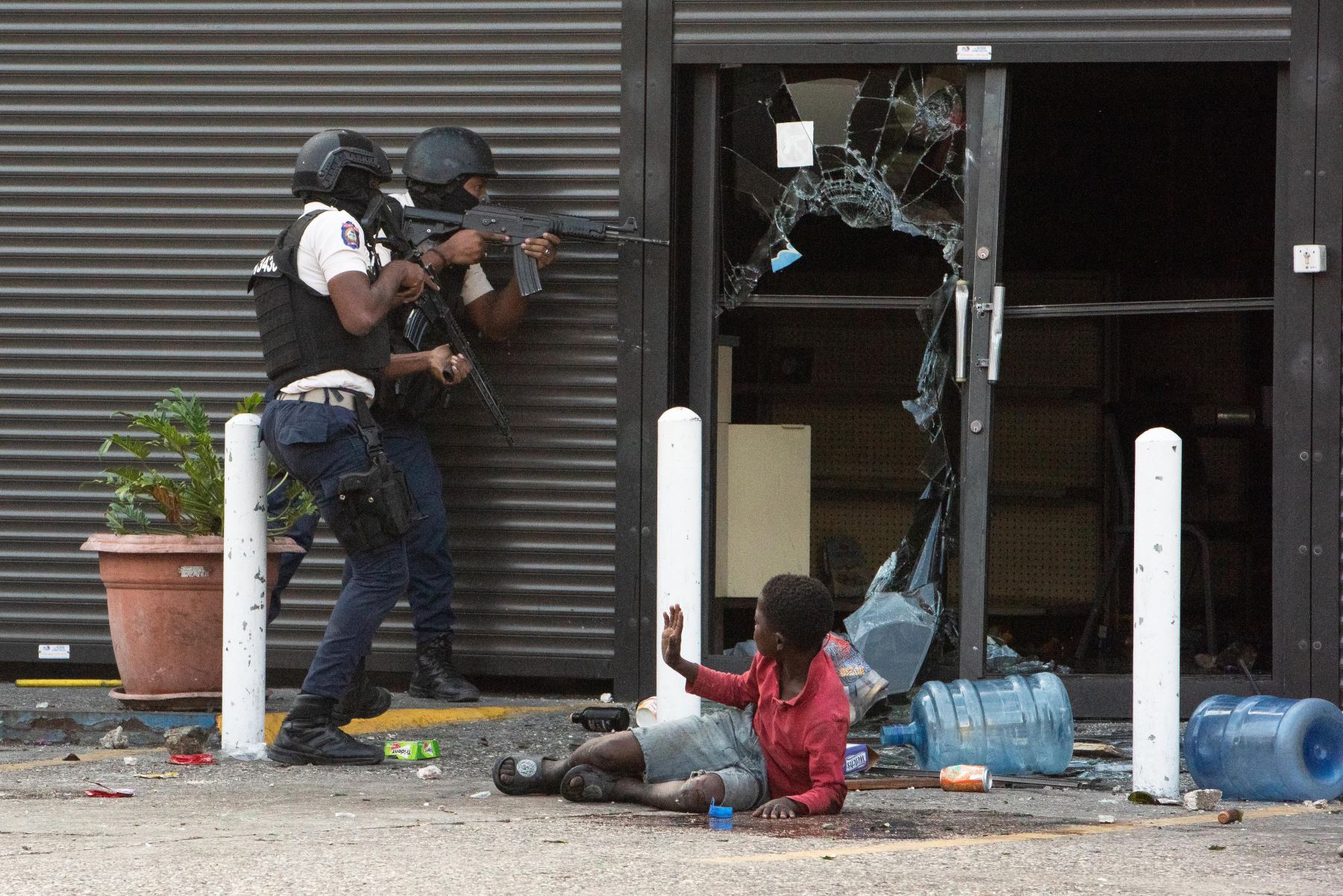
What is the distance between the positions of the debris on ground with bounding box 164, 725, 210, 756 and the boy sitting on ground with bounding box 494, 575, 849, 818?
149 centimetres

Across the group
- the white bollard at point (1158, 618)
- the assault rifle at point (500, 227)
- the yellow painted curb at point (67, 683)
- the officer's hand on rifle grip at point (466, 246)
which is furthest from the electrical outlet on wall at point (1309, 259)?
the yellow painted curb at point (67, 683)

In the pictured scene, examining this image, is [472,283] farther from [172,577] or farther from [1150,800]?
[1150,800]

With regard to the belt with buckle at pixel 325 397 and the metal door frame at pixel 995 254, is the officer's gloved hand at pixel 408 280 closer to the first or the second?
the belt with buckle at pixel 325 397

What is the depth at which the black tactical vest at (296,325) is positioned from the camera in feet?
18.0

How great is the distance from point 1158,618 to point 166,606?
351 cm

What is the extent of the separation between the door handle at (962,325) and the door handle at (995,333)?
0.11 metres

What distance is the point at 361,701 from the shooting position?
592cm

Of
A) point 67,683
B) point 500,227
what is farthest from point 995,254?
point 67,683

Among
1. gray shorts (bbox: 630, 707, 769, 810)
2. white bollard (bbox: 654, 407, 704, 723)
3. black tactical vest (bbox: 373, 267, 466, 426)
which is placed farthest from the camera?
black tactical vest (bbox: 373, 267, 466, 426)

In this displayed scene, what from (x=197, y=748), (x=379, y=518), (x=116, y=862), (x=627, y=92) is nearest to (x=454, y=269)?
(x=627, y=92)

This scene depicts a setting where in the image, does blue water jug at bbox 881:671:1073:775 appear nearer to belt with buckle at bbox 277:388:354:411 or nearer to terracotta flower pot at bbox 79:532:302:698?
belt with buckle at bbox 277:388:354:411

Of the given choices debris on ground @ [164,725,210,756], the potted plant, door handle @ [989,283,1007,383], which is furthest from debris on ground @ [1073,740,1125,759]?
debris on ground @ [164,725,210,756]

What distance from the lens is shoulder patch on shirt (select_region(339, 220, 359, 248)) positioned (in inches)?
214

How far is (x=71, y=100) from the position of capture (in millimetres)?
7289
